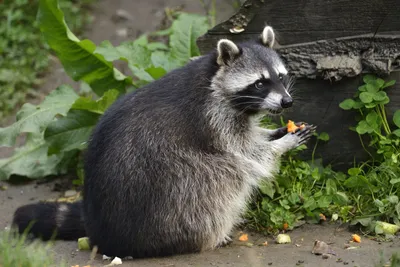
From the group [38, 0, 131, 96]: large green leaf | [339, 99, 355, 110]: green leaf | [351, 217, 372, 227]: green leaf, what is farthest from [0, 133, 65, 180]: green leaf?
[351, 217, 372, 227]: green leaf

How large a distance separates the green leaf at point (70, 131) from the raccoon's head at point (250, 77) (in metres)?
1.74

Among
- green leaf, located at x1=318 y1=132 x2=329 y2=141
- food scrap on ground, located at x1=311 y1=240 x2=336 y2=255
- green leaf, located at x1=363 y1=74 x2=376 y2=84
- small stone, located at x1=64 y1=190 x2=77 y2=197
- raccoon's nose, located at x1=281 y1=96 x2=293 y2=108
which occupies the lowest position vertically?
small stone, located at x1=64 y1=190 x2=77 y2=197

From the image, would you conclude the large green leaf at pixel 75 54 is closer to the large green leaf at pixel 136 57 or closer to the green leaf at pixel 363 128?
the large green leaf at pixel 136 57

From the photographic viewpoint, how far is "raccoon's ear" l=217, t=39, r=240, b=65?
5613 millimetres

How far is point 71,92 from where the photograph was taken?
7277mm

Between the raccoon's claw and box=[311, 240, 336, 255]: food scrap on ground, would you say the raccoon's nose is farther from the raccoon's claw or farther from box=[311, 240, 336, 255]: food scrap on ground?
box=[311, 240, 336, 255]: food scrap on ground

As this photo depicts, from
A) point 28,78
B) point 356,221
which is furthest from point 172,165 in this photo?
point 28,78

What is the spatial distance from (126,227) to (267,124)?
168cm

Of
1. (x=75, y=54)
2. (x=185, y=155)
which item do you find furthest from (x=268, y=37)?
(x=75, y=54)

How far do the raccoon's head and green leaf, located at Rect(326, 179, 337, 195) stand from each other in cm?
80

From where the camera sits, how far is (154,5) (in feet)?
35.3

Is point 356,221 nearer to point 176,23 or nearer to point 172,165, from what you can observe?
point 172,165

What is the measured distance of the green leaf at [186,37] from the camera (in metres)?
7.25

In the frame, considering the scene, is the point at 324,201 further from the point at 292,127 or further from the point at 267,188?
the point at 292,127
